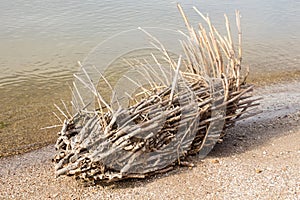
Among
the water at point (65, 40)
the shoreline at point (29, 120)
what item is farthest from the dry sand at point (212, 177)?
the water at point (65, 40)

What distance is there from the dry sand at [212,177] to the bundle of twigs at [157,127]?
16cm

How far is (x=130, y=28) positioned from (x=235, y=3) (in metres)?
7.62

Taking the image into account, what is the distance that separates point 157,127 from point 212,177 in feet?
2.70

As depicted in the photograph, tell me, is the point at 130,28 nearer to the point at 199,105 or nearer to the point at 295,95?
the point at 295,95

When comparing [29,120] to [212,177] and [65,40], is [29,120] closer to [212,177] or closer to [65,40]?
[212,177]

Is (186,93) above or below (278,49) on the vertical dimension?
above

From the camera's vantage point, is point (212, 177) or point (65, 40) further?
point (65, 40)

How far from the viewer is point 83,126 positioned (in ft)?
13.2

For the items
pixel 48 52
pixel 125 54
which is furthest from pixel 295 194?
pixel 48 52

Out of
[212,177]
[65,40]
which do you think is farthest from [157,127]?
[65,40]

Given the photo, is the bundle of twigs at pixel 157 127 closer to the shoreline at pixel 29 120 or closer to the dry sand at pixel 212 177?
the dry sand at pixel 212 177

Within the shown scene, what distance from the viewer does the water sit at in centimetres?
647

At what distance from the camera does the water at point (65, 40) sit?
6.47m

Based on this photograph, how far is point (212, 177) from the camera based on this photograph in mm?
3928
